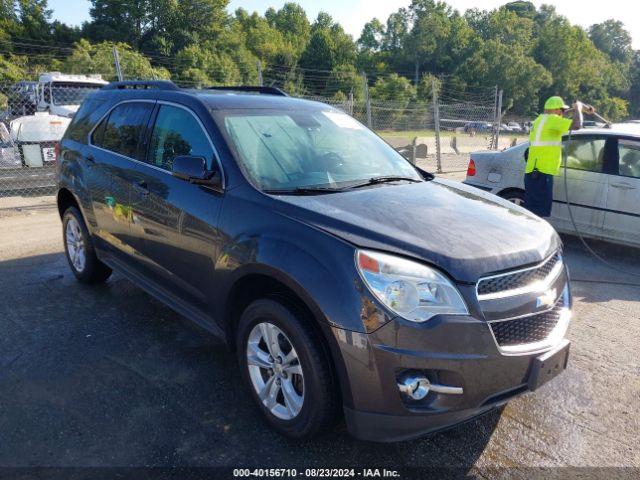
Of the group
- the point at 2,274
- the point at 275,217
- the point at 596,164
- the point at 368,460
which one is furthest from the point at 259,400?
the point at 596,164

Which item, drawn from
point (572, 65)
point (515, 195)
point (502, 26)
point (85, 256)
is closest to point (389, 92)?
point (515, 195)

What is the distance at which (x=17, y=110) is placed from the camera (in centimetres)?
1355

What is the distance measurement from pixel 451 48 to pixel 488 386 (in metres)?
118

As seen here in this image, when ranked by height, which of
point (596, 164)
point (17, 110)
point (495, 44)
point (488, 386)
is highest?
point (495, 44)

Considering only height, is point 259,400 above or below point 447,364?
below

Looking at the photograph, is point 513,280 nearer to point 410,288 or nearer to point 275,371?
point 410,288

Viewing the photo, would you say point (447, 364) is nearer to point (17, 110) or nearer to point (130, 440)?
point (130, 440)

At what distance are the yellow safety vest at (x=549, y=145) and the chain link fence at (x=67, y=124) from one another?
17.1 ft

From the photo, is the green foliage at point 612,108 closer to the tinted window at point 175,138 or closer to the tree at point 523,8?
the tree at point 523,8

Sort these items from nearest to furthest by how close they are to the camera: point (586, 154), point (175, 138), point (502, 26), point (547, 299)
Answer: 1. point (547, 299)
2. point (175, 138)
3. point (586, 154)
4. point (502, 26)

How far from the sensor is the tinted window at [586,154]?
249 inches

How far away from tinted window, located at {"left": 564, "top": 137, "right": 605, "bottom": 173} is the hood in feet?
12.8

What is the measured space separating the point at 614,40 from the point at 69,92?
151 meters

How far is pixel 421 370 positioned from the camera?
7.34 feet
